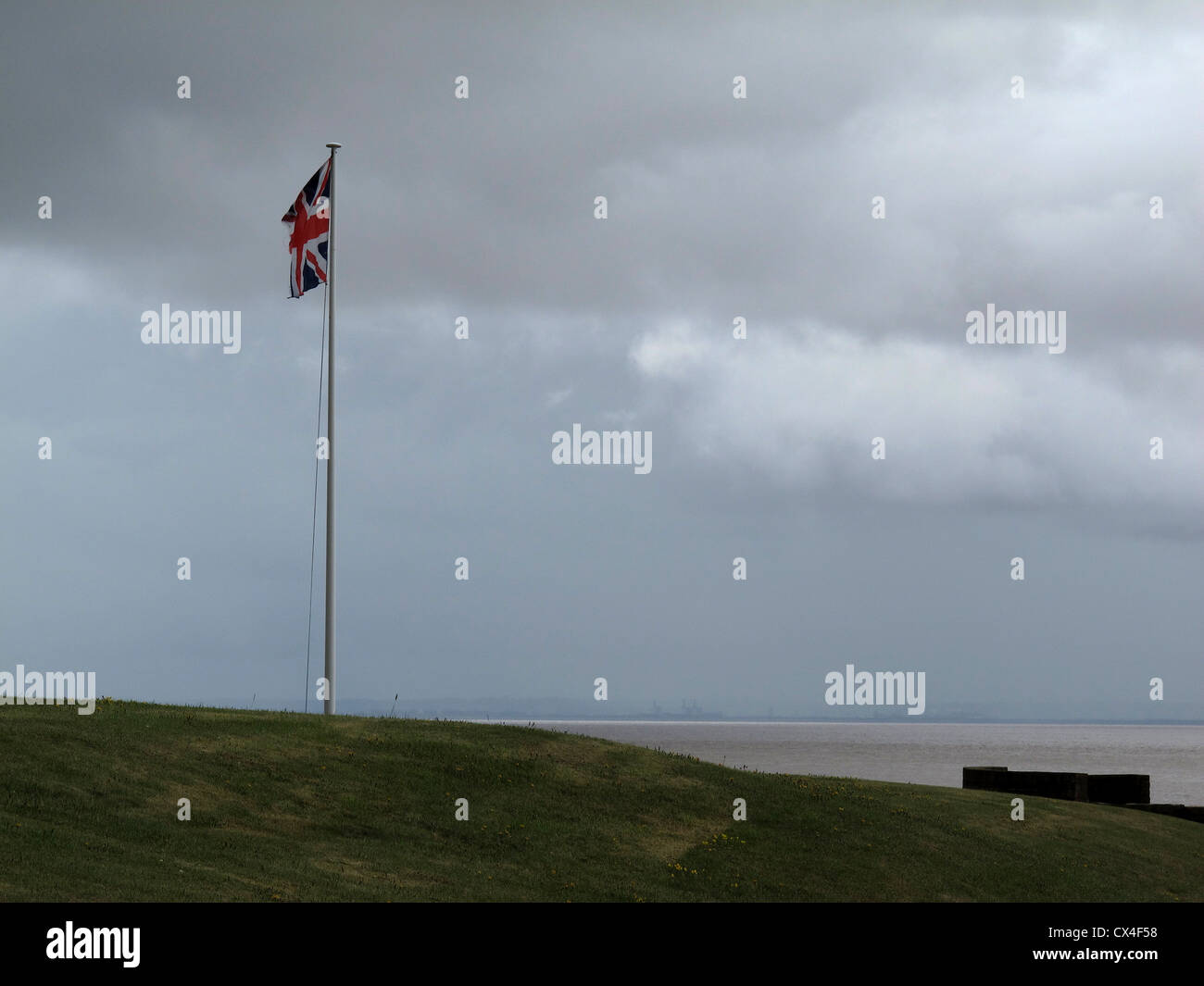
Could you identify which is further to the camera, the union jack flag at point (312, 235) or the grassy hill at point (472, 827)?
the union jack flag at point (312, 235)

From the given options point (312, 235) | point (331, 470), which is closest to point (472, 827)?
point (331, 470)

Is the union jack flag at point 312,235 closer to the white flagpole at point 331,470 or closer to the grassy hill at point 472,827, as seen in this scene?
the white flagpole at point 331,470

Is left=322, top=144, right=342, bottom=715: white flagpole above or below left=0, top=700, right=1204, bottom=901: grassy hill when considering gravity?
above

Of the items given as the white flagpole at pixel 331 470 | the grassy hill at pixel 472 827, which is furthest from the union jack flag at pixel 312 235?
the grassy hill at pixel 472 827

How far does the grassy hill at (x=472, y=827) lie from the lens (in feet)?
61.1

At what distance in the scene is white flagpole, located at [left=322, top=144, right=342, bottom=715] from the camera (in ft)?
104

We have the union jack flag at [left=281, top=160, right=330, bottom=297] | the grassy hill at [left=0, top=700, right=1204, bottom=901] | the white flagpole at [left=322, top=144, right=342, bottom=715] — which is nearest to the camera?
the grassy hill at [left=0, top=700, right=1204, bottom=901]

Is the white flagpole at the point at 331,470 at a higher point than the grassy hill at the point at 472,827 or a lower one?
higher

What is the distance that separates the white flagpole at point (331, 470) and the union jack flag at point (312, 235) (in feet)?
0.51

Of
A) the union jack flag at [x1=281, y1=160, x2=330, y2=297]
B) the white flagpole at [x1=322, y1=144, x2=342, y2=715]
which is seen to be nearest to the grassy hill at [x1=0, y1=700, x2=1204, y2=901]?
the white flagpole at [x1=322, y1=144, x2=342, y2=715]

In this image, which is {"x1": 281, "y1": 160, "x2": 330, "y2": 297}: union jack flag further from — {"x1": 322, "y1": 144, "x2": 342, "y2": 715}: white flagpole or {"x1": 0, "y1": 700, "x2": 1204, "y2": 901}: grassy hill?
{"x1": 0, "y1": 700, "x2": 1204, "y2": 901}: grassy hill

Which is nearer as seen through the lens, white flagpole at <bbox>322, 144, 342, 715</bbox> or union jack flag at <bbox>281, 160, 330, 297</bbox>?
white flagpole at <bbox>322, 144, 342, 715</bbox>

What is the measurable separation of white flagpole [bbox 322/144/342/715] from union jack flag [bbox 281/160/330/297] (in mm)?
155

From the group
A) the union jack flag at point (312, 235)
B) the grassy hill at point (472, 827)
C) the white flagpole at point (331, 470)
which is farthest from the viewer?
the union jack flag at point (312, 235)
